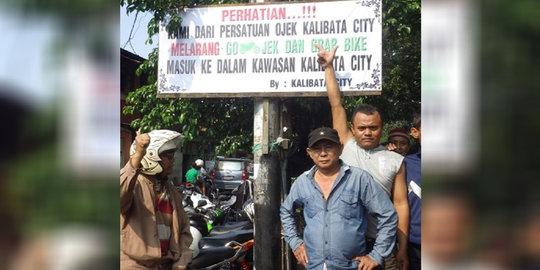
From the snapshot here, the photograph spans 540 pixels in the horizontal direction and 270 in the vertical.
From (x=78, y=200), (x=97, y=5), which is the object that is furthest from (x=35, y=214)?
(x=97, y=5)

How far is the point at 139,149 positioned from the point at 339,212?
3.39 feet

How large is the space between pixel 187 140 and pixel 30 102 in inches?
170

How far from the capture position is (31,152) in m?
0.54

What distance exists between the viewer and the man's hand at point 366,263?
2740 mm

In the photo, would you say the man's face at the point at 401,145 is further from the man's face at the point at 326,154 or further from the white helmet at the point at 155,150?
the white helmet at the point at 155,150

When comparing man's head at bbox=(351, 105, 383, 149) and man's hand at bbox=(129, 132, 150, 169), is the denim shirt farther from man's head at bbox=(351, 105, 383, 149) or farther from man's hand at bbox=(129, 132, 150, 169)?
man's hand at bbox=(129, 132, 150, 169)

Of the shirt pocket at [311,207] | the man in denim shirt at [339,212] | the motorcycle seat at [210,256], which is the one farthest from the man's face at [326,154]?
the motorcycle seat at [210,256]

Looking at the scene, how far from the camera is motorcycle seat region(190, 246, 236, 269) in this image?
14.5ft

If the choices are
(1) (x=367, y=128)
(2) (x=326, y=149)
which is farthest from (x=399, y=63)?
(2) (x=326, y=149)

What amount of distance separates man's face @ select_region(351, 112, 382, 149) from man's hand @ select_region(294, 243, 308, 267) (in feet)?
2.17

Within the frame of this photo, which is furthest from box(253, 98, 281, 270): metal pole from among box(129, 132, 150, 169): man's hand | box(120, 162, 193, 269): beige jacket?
box(129, 132, 150, 169): man's hand

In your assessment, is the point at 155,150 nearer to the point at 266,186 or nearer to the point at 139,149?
the point at 139,149

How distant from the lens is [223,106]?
15.8 feet

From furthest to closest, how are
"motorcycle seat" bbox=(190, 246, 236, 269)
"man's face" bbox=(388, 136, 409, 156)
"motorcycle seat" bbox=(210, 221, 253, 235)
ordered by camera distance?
"motorcycle seat" bbox=(210, 221, 253, 235), "motorcycle seat" bbox=(190, 246, 236, 269), "man's face" bbox=(388, 136, 409, 156)
